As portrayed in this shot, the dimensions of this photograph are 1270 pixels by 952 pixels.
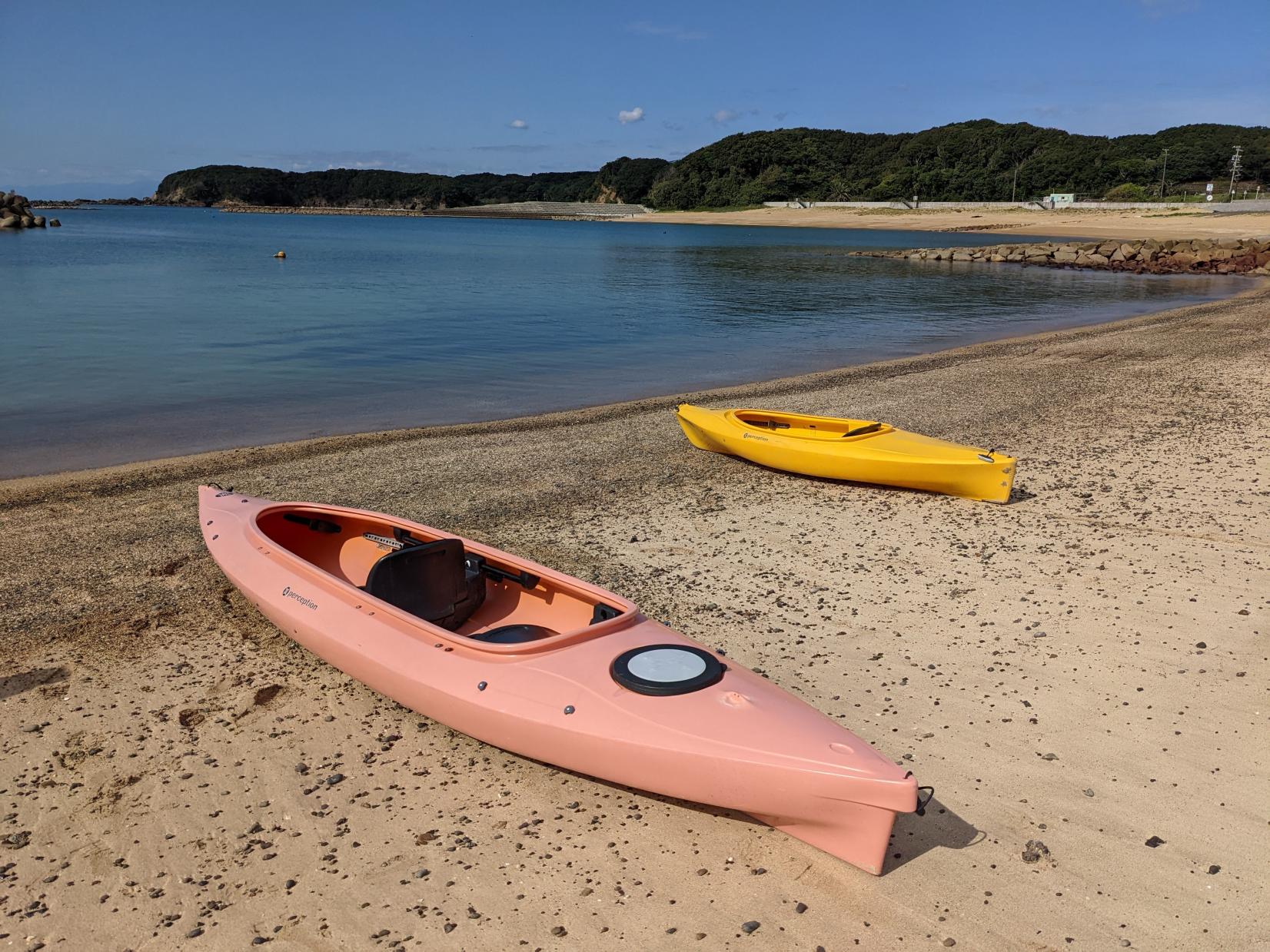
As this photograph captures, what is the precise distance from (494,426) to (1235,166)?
11443cm

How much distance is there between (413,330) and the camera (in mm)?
23031

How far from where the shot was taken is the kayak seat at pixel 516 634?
549cm

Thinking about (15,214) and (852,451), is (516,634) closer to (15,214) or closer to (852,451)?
(852,451)

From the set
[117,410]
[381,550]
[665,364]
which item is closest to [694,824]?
[381,550]

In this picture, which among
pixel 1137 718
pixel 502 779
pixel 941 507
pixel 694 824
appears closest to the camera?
pixel 694 824

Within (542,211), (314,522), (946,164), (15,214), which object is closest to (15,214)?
(15,214)

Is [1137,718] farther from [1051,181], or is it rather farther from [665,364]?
[1051,181]

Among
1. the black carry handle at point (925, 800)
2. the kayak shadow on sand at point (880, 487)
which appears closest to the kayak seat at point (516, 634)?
the black carry handle at point (925, 800)

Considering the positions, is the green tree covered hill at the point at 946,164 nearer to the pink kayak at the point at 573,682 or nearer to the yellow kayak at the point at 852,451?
the yellow kayak at the point at 852,451

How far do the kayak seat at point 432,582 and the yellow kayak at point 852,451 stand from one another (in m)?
4.50

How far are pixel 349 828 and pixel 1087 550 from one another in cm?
596

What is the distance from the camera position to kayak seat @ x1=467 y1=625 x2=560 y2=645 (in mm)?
5488

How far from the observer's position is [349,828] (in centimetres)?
421

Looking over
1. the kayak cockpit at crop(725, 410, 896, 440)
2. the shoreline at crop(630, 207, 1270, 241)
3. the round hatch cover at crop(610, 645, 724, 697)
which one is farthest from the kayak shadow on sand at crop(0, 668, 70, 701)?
the shoreline at crop(630, 207, 1270, 241)
